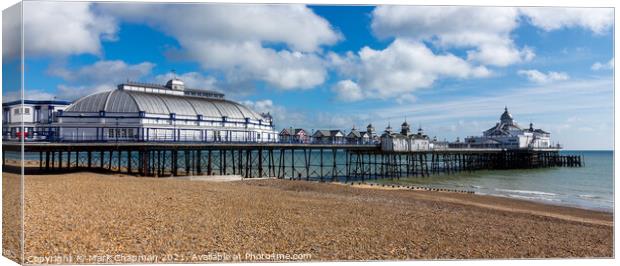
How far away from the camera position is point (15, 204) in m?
9.13

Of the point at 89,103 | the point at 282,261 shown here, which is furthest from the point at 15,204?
the point at 89,103

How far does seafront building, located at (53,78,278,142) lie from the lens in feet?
99.2

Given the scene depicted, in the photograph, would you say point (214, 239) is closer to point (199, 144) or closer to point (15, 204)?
point (15, 204)

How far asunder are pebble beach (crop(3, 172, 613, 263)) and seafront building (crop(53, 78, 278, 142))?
52.8 ft

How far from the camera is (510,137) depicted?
6762 cm

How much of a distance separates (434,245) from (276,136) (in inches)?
1408

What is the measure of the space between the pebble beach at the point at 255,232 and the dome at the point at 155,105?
17.5 m

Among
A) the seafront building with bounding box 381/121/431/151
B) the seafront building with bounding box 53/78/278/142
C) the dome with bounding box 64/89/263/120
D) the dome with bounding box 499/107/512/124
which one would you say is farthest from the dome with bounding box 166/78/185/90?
the dome with bounding box 499/107/512/124

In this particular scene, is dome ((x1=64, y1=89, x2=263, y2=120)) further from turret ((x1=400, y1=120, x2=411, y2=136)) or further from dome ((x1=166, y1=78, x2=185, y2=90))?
turret ((x1=400, y1=120, x2=411, y2=136))

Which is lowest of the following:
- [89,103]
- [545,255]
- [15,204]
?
[545,255]

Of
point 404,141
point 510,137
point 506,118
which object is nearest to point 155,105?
point 404,141

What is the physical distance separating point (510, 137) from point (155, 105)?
51.6 m

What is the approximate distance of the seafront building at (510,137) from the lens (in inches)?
2601

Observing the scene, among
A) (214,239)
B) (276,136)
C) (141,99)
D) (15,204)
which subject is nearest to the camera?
(15,204)
